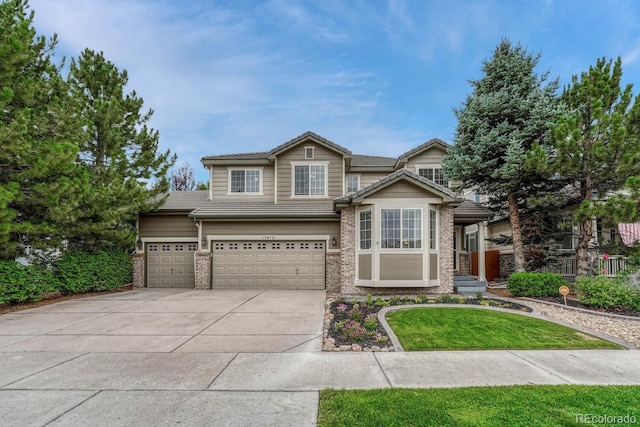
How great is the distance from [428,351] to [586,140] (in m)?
9.45

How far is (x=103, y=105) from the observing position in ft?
40.7

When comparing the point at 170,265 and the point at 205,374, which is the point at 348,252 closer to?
the point at 205,374

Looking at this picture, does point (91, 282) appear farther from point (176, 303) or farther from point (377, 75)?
point (377, 75)

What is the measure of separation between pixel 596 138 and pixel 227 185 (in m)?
14.3

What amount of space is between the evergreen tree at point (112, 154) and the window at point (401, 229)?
987 cm

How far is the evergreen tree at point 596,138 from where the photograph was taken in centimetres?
959

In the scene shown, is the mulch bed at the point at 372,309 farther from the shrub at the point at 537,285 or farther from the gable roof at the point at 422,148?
the gable roof at the point at 422,148

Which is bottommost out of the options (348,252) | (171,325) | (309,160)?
(171,325)

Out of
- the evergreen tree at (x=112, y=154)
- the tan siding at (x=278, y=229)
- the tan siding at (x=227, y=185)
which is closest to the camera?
the evergreen tree at (x=112, y=154)

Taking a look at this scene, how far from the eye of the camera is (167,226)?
1433cm

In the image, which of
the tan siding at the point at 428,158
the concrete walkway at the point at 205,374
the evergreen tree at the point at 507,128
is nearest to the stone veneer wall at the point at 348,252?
the concrete walkway at the point at 205,374

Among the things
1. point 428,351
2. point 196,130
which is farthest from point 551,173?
point 196,130

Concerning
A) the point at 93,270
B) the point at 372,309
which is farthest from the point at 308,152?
the point at 93,270

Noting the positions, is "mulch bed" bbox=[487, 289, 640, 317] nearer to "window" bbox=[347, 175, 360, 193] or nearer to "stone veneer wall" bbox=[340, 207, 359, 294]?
"stone veneer wall" bbox=[340, 207, 359, 294]
